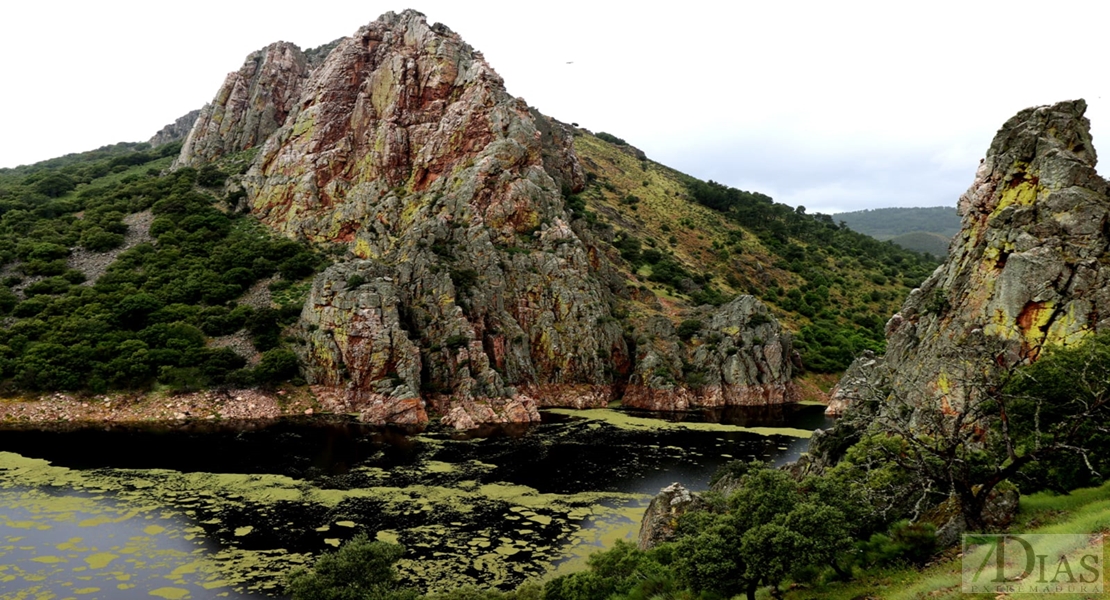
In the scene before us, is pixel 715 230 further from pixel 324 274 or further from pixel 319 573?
pixel 319 573

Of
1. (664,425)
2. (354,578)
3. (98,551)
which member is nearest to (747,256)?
(664,425)

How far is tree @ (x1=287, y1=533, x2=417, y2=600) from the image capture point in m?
21.5

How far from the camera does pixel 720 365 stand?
8488 centimetres

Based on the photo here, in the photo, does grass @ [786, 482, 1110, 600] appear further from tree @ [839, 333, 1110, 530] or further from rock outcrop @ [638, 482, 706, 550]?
rock outcrop @ [638, 482, 706, 550]

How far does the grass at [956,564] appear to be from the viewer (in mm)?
16031

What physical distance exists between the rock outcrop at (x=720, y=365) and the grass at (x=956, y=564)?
58.7 m

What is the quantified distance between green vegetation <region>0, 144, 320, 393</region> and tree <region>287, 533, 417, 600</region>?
50.6 m

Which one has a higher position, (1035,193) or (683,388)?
(1035,193)

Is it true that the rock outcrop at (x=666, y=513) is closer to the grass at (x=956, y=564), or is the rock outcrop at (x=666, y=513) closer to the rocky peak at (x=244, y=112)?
the grass at (x=956, y=564)

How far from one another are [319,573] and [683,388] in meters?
64.3

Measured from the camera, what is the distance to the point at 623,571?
23141 mm

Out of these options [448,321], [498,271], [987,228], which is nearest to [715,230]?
[498,271]

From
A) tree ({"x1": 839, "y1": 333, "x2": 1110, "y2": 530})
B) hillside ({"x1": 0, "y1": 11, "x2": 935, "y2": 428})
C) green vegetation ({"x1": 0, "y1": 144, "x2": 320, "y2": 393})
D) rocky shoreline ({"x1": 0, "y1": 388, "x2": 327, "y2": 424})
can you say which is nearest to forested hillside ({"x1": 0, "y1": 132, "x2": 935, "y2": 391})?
green vegetation ({"x1": 0, "y1": 144, "x2": 320, "y2": 393})

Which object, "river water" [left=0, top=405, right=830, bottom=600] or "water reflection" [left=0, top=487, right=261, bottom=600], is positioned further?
"river water" [left=0, top=405, right=830, bottom=600]
